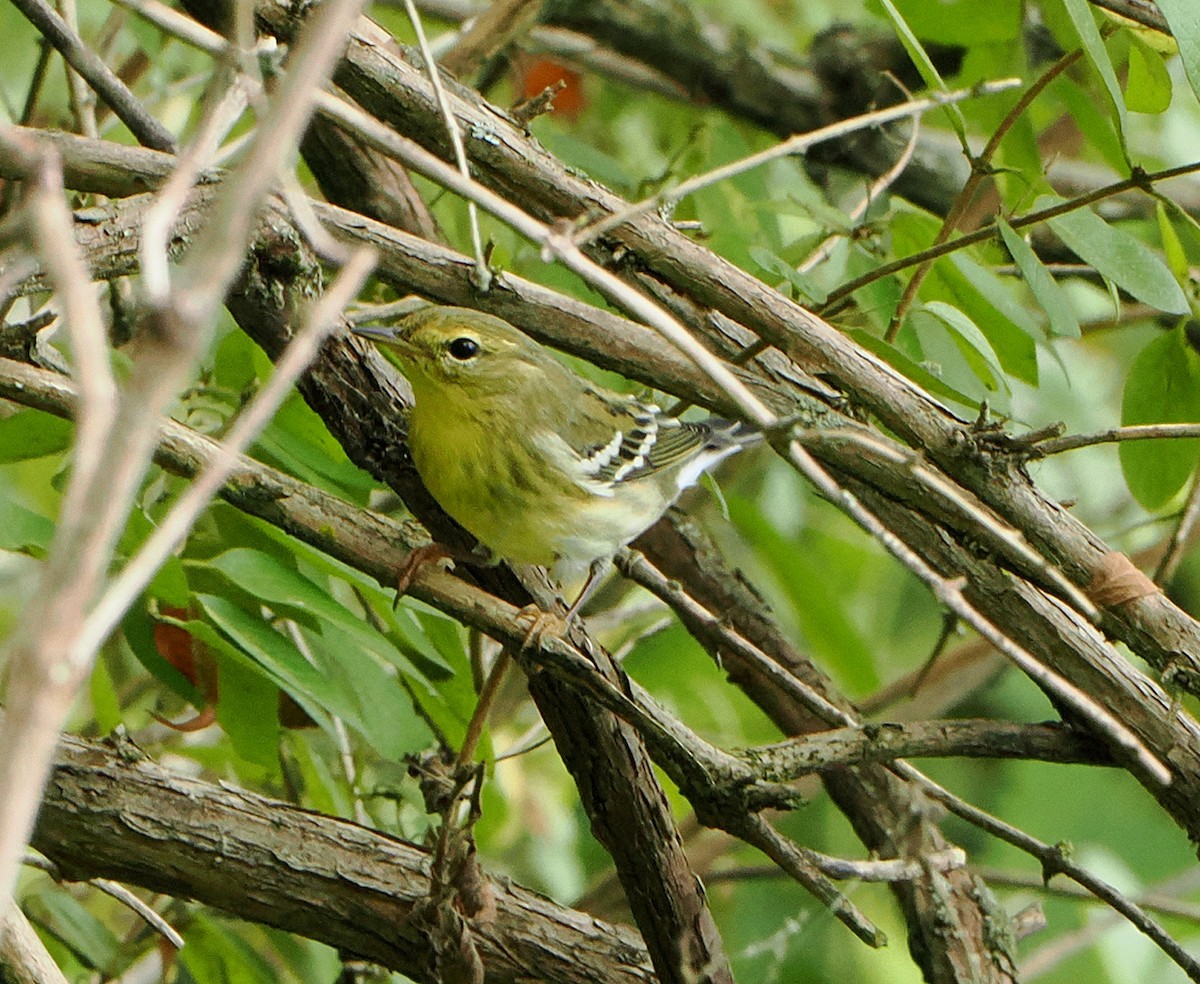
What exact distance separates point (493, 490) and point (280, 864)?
888 millimetres

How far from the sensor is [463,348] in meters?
3.20

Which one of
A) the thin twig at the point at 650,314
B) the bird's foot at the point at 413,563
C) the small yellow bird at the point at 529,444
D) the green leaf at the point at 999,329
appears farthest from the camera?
the small yellow bird at the point at 529,444

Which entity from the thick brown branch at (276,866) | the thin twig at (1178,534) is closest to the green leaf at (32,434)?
the thick brown branch at (276,866)

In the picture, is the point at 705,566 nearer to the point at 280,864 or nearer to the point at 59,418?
the point at 280,864

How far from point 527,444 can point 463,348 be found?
306mm

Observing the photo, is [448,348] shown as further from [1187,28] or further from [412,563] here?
[1187,28]

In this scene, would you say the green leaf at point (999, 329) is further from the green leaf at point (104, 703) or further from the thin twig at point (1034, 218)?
the green leaf at point (104, 703)

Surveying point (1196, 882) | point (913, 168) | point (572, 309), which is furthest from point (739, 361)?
point (1196, 882)

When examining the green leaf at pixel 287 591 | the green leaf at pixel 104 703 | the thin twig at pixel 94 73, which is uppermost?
the thin twig at pixel 94 73

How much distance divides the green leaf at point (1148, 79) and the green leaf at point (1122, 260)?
26 centimetres

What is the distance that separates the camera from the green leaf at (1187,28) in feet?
7.10

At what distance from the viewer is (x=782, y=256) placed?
3.35 m

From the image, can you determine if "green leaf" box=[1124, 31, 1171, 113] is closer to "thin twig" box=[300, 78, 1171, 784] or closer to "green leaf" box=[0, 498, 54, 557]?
"thin twig" box=[300, 78, 1171, 784]

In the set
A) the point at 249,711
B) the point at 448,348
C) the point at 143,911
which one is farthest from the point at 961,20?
the point at 143,911
